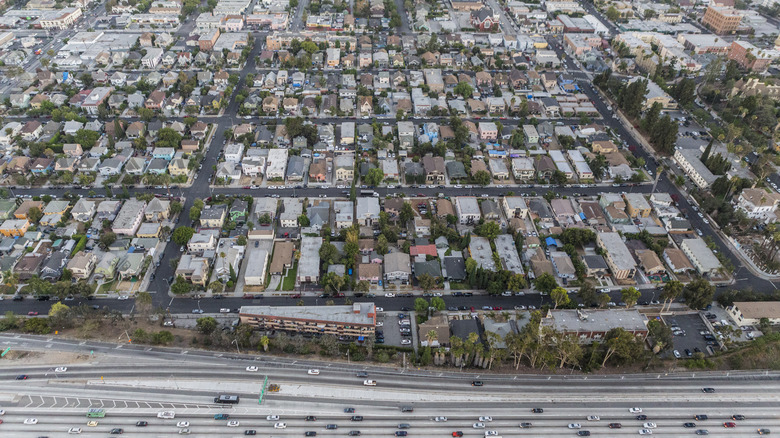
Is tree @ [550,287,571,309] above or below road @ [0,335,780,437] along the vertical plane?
above

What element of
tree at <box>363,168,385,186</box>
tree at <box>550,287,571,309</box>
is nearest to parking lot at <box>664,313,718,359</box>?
tree at <box>550,287,571,309</box>

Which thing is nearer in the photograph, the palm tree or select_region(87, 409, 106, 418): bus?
select_region(87, 409, 106, 418): bus

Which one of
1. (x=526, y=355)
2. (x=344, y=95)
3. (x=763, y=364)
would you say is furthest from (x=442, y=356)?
(x=344, y=95)

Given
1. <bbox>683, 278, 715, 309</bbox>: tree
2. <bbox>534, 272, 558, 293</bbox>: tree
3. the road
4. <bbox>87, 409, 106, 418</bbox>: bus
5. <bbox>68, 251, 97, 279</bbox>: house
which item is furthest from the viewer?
<bbox>68, 251, 97, 279</bbox>: house

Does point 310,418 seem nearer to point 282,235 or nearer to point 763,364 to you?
point 282,235

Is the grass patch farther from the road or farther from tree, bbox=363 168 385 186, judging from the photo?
tree, bbox=363 168 385 186

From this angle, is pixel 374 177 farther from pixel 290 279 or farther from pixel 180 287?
pixel 180 287
